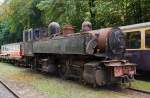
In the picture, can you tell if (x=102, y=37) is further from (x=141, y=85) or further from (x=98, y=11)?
(x=98, y=11)

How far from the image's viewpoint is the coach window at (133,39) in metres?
15.5

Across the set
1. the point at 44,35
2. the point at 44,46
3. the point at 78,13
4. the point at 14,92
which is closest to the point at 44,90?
the point at 14,92

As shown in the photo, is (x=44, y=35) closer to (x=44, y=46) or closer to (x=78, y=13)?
(x=44, y=46)

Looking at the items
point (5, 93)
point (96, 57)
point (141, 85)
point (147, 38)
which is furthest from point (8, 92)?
point (147, 38)

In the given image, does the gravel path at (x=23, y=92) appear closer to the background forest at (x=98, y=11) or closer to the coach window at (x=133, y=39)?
the coach window at (x=133, y=39)

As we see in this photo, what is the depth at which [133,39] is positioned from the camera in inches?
627

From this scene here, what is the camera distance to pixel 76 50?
14328mm

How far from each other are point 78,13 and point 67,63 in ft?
41.1

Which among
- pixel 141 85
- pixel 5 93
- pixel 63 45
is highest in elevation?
pixel 63 45

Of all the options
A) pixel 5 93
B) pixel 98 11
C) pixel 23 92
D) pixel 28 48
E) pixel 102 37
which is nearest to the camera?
pixel 23 92

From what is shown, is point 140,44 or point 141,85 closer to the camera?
point 141,85

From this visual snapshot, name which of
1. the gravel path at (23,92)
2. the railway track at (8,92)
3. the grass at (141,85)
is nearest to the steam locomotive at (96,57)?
the grass at (141,85)

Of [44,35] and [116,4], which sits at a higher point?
[116,4]

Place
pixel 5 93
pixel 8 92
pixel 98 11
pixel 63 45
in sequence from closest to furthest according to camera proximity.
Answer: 1. pixel 5 93
2. pixel 8 92
3. pixel 63 45
4. pixel 98 11
